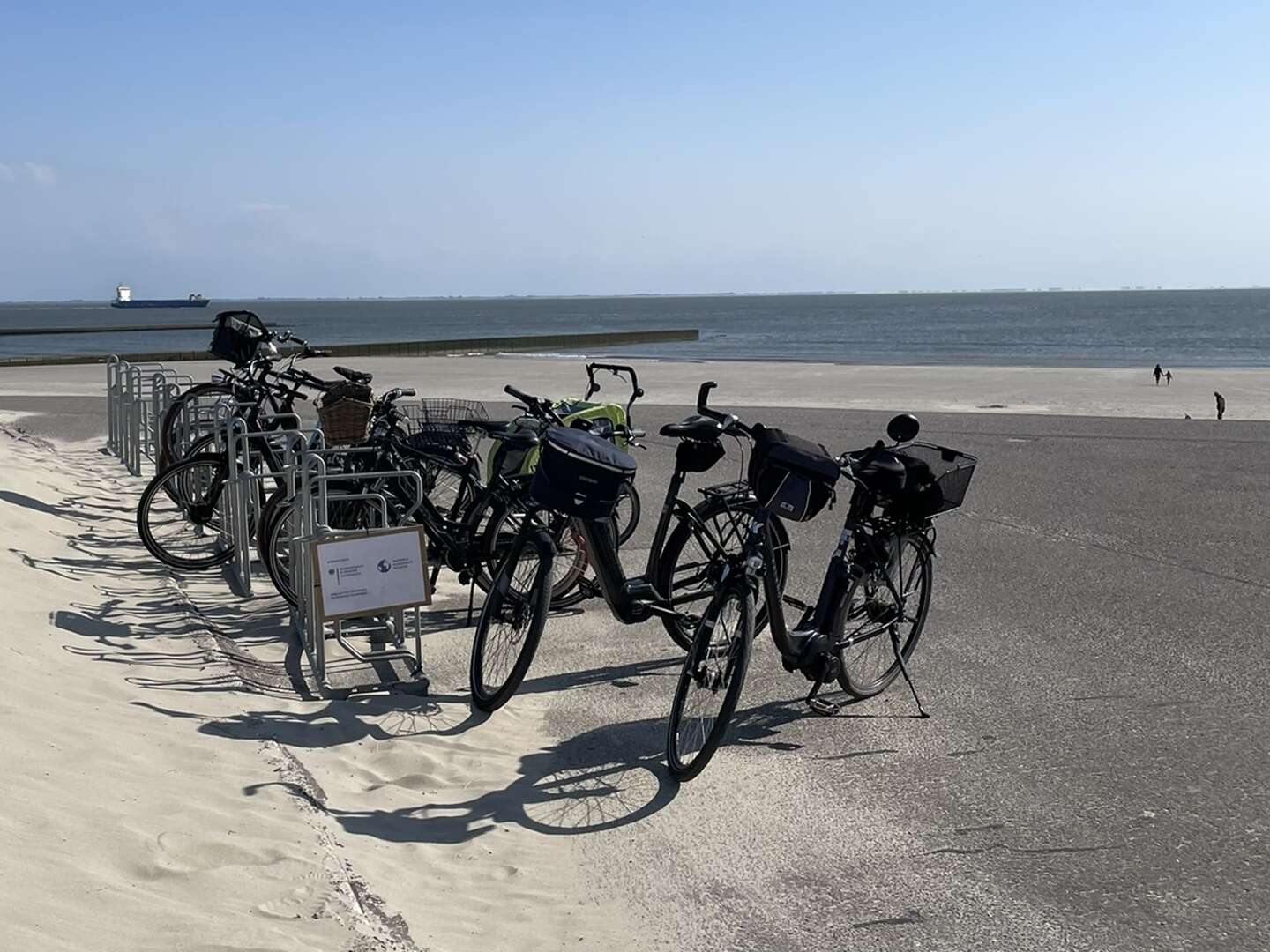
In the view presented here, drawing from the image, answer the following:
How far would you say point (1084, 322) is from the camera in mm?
104688

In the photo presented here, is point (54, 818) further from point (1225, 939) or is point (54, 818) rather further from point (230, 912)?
point (1225, 939)

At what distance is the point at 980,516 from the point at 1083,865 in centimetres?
643

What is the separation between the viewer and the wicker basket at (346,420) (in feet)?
24.9

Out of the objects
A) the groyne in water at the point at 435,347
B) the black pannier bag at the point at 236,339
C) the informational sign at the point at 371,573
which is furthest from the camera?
the groyne in water at the point at 435,347

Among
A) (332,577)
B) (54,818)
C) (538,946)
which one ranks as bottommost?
(538,946)

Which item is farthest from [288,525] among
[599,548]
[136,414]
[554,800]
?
[136,414]

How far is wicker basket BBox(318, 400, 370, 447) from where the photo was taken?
7.58 meters

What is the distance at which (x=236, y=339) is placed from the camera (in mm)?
9648

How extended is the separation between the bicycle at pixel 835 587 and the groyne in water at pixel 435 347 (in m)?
21.0

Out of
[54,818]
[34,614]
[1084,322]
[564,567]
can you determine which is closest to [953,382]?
[564,567]

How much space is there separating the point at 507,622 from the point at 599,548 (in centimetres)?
56

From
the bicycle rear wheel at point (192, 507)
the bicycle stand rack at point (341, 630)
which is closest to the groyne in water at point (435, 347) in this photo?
the bicycle rear wheel at point (192, 507)

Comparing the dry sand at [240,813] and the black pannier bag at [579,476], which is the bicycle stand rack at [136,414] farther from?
the black pannier bag at [579,476]

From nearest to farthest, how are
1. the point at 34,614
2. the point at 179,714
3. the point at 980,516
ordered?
the point at 179,714 < the point at 34,614 < the point at 980,516
